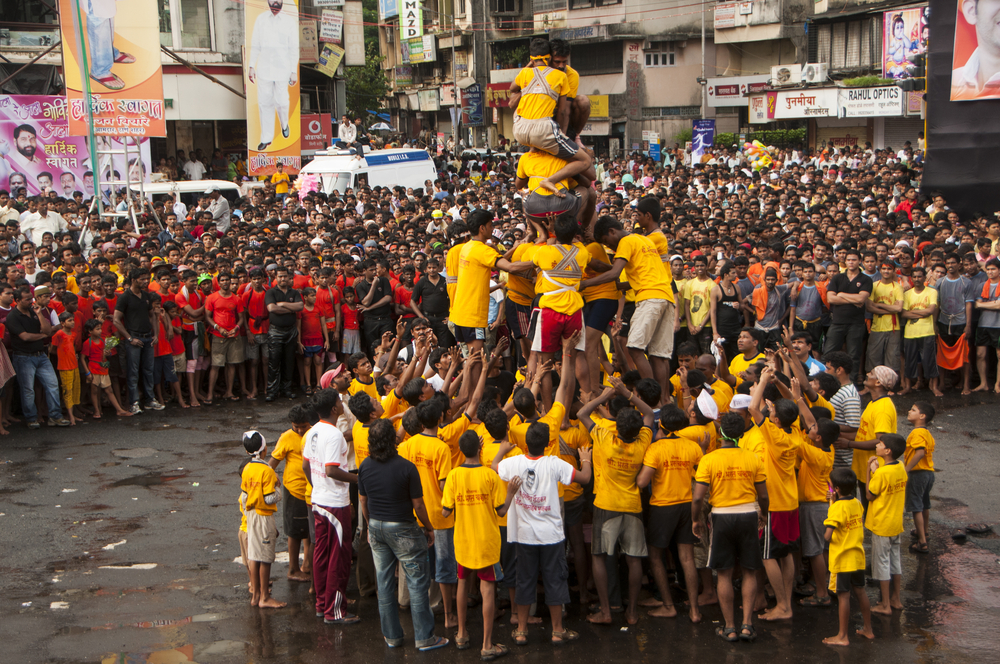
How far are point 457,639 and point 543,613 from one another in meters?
0.84

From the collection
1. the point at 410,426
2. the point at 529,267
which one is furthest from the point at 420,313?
the point at 410,426

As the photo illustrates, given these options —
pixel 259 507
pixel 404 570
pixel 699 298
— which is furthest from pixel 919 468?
pixel 699 298

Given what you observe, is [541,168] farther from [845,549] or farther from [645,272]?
[845,549]

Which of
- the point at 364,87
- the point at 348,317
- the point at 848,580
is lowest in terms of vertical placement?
the point at 848,580

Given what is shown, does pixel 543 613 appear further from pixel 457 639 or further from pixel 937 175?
pixel 937 175

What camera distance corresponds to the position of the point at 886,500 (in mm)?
6750

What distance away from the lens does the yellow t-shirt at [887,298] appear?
500 inches

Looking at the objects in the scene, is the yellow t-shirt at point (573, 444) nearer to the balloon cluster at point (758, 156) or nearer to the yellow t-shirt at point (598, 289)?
the yellow t-shirt at point (598, 289)

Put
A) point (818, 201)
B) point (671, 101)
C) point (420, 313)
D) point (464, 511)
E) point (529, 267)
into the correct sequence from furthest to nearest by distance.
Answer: point (671, 101) → point (818, 201) → point (420, 313) → point (529, 267) → point (464, 511)

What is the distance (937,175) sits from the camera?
18438mm

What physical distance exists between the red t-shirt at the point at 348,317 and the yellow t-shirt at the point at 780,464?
27.6ft

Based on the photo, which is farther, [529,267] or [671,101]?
[671,101]

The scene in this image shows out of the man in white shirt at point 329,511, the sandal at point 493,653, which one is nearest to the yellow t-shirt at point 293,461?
the man in white shirt at point 329,511

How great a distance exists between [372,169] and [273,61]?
291 inches
